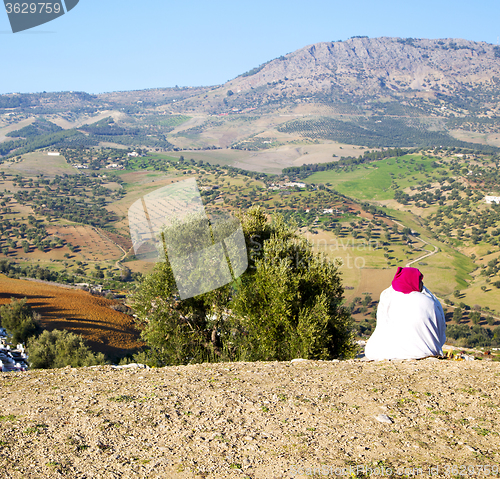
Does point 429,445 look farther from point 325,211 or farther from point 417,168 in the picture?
point 417,168

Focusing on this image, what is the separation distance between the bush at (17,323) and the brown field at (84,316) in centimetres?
129

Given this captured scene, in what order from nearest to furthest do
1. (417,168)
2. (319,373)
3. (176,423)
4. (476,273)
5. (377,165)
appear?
1. (176,423)
2. (319,373)
3. (476,273)
4. (417,168)
5. (377,165)

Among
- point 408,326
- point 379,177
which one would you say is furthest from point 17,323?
point 379,177

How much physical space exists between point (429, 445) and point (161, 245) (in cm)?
1016

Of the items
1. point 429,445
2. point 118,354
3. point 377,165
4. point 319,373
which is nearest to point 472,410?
point 429,445

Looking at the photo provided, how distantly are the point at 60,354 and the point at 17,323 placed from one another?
6.97 m

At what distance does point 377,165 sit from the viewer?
188m

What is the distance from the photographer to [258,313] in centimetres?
1230

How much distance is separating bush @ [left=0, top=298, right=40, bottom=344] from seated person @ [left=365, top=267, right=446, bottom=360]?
21.0 metres

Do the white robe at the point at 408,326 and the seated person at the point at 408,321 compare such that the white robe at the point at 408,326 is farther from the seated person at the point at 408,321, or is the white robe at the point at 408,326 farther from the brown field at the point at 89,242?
the brown field at the point at 89,242

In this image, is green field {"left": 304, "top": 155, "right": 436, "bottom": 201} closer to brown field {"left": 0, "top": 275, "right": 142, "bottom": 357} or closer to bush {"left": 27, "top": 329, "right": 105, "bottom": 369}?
brown field {"left": 0, "top": 275, "right": 142, "bottom": 357}

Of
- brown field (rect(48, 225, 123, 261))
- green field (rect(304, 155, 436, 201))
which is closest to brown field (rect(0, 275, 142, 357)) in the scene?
brown field (rect(48, 225, 123, 261))

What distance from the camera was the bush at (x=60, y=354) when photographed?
57.7 ft

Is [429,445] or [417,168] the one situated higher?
[429,445]
